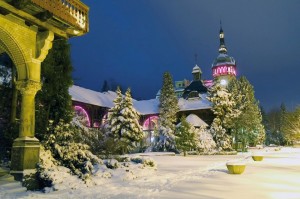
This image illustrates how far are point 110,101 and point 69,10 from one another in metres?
37.2

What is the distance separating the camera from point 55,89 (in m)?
13.3

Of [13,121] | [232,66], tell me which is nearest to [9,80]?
[13,121]

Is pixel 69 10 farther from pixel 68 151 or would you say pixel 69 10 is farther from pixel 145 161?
pixel 145 161

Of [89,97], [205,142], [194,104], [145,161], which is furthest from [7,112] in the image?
[194,104]

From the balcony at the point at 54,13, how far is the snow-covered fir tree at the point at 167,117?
2842 centimetres

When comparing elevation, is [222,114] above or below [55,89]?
above

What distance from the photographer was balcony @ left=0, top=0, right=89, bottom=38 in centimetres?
957

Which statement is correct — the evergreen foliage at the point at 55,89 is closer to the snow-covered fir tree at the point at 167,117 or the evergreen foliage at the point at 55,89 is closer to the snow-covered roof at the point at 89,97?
the snow-covered roof at the point at 89,97

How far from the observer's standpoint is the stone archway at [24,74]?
33.5 feet

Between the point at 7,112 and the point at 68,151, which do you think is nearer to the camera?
the point at 68,151

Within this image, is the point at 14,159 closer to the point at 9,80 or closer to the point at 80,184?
the point at 80,184

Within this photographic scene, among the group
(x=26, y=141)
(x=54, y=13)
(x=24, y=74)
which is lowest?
(x=26, y=141)

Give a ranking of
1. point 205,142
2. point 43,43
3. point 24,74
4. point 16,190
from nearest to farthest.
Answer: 1. point 16,190
2. point 24,74
3. point 43,43
4. point 205,142

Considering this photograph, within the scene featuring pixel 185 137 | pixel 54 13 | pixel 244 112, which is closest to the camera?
pixel 54 13
